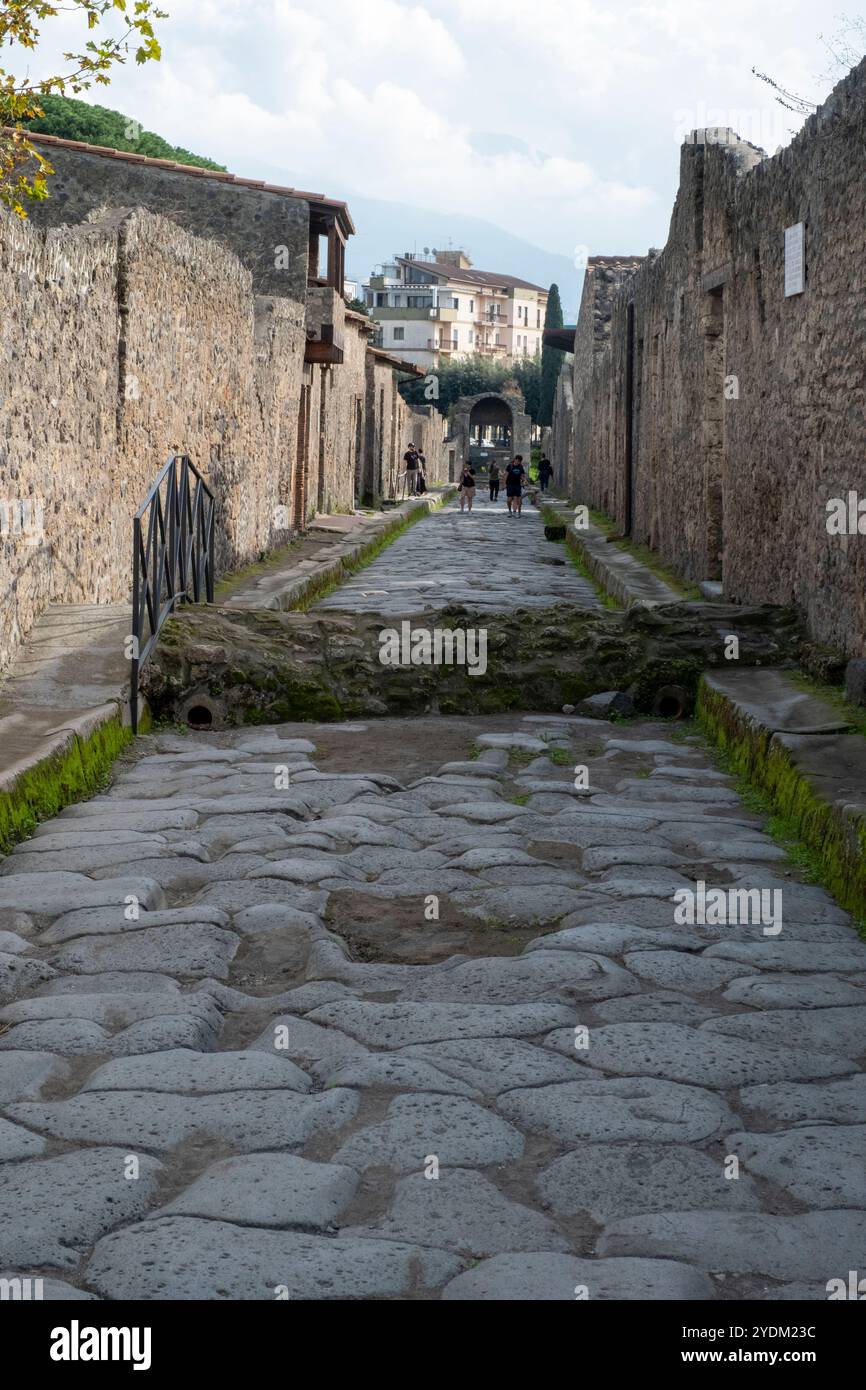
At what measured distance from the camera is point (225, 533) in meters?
12.7

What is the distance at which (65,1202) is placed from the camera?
2770 mm

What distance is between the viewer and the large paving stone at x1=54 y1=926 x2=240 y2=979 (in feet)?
13.4

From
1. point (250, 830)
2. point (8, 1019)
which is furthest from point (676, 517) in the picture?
point (8, 1019)

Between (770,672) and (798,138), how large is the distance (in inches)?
118

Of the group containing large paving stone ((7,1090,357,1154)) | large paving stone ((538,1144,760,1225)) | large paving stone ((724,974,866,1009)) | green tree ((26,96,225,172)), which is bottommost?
large paving stone ((538,1144,760,1225))

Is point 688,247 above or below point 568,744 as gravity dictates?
above

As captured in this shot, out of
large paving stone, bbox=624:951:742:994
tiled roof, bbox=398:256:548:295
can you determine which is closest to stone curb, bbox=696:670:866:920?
large paving stone, bbox=624:951:742:994

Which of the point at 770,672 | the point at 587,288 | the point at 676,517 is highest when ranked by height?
the point at 587,288

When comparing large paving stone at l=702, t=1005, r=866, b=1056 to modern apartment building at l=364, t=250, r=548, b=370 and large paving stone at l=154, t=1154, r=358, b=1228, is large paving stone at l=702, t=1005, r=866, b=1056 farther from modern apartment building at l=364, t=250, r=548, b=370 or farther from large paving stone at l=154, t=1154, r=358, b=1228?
modern apartment building at l=364, t=250, r=548, b=370

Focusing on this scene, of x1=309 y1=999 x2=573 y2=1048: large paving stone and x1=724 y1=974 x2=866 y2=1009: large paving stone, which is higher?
x1=724 y1=974 x2=866 y2=1009: large paving stone

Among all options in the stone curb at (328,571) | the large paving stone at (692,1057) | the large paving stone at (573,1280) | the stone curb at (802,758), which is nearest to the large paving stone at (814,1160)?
the large paving stone at (692,1057)

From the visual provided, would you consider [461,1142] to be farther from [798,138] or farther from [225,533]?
[225,533]

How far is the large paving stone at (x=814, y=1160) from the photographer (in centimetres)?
283

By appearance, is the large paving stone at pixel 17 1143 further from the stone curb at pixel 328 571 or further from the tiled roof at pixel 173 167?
the tiled roof at pixel 173 167
